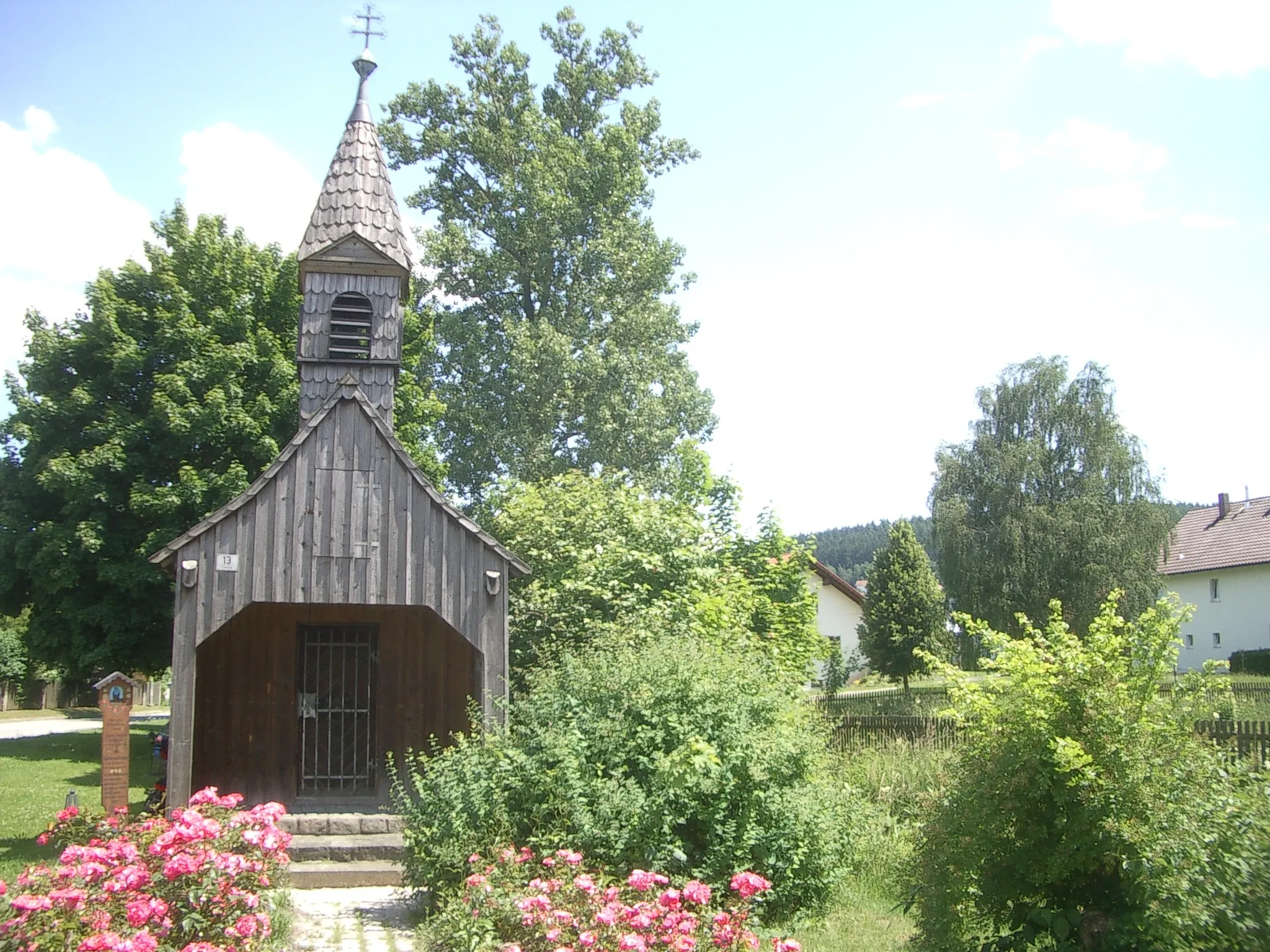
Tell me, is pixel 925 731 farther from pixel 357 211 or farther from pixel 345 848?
pixel 357 211

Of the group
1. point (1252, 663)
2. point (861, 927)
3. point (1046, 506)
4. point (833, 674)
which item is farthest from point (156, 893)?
point (1252, 663)

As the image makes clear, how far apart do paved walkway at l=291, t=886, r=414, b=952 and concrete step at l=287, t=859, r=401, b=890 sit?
0.23 feet

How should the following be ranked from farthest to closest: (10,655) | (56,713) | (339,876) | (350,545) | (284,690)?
1. (10,655)
2. (56,713)
3. (284,690)
4. (350,545)
5. (339,876)

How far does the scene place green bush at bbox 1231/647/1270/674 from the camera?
39219mm

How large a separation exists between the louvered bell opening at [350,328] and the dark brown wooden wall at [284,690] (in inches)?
119

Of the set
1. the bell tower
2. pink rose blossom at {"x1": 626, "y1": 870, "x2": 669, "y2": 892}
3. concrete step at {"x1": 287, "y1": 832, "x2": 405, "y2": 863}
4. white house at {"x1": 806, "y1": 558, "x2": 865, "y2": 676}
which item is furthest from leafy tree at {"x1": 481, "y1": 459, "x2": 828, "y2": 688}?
white house at {"x1": 806, "y1": 558, "x2": 865, "y2": 676}

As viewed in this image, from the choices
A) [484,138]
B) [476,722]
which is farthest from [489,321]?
[476,722]

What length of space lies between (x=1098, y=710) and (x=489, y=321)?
2416cm

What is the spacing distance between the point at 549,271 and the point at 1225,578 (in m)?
35.0

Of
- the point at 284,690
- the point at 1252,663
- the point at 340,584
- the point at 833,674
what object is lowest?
the point at 833,674

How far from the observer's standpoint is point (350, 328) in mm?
12867

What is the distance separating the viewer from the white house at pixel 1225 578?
44.4 meters

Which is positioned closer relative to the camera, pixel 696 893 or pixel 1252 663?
pixel 696 893

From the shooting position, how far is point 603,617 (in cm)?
1380
